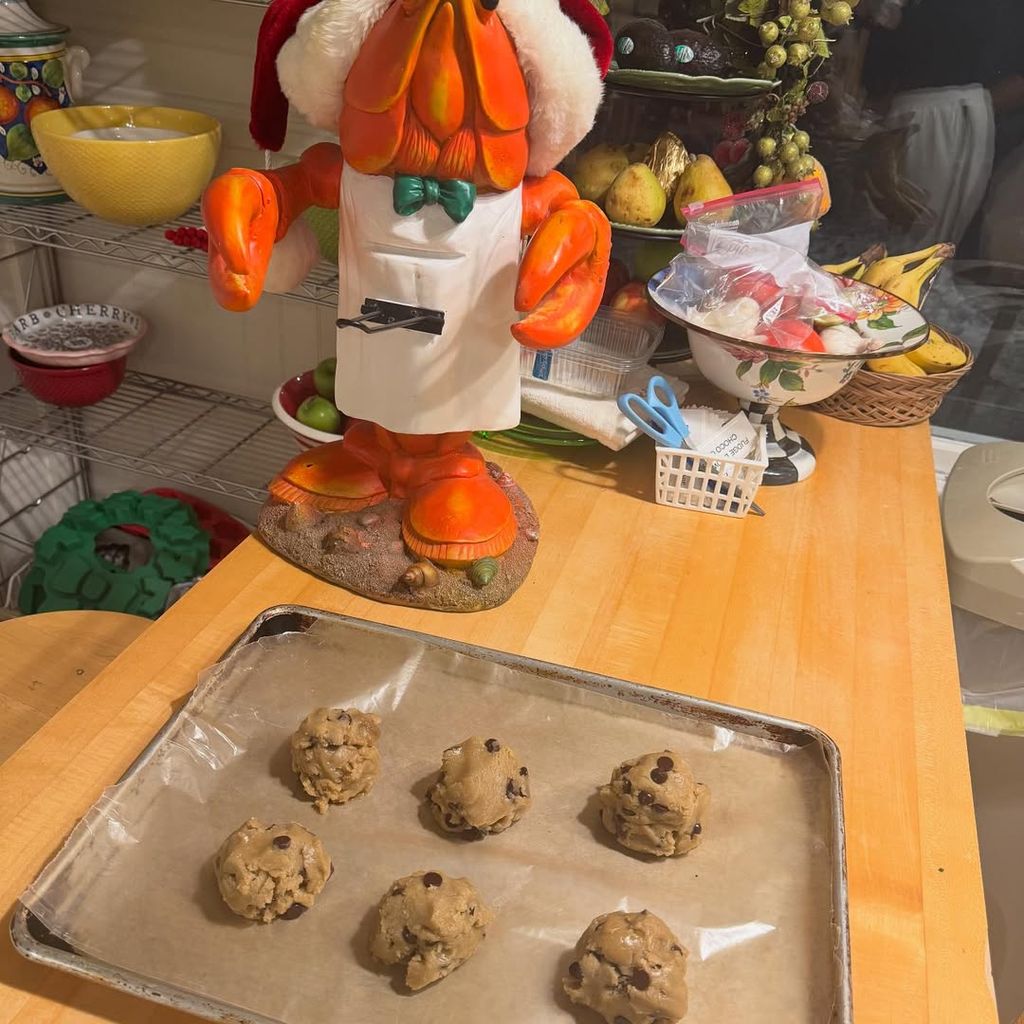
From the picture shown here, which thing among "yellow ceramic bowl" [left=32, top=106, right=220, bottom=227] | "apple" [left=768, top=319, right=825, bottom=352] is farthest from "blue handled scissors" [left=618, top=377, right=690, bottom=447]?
"yellow ceramic bowl" [left=32, top=106, right=220, bottom=227]

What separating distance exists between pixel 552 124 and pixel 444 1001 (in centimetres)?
62

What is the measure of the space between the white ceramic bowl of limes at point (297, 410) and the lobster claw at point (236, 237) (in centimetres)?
29

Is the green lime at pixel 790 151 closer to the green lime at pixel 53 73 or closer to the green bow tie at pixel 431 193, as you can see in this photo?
the green bow tie at pixel 431 193

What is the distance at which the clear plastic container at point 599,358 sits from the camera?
1.02 m

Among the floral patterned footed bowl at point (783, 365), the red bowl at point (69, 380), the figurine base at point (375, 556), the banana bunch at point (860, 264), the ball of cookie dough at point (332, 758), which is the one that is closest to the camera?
the ball of cookie dough at point (332, 758)

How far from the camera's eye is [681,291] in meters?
1.00

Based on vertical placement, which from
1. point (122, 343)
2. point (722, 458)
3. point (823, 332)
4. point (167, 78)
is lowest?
point (122, 343)

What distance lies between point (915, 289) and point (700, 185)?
1.05 feet

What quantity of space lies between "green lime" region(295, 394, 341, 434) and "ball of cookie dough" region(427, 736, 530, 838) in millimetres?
476

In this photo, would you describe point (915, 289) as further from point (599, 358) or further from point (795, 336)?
point (599, 358)

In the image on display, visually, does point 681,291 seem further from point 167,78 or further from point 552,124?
point 167,78

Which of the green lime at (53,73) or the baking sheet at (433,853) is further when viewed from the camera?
the green lime at (53,73)

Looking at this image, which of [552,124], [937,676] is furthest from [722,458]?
[552,124]

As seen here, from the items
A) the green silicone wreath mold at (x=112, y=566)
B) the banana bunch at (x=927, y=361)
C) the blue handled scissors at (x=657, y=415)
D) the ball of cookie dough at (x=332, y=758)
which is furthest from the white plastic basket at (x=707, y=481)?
the green silicone wreath mold at (x=112, y=566)
